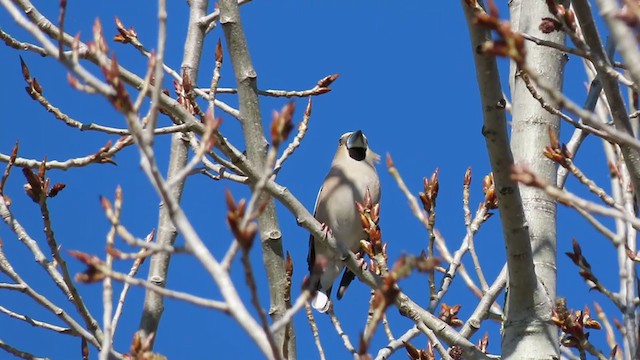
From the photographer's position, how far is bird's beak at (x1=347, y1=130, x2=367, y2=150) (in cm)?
718

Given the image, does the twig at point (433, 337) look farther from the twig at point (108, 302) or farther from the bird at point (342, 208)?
the bird at point (342, 208)

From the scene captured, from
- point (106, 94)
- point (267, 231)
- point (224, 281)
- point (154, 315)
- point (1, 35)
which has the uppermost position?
point (1, 35)

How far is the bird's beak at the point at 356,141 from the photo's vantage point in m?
7.18

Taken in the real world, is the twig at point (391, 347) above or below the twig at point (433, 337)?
above

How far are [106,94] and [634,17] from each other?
3.56 ft

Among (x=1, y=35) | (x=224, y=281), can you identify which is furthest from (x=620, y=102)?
(x=1, y=35)

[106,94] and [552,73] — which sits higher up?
[552,73]

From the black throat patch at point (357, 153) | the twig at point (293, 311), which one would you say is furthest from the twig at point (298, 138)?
the black throat patch at point (357, 153)

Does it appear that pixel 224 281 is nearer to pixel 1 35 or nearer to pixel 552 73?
pixel 1 35

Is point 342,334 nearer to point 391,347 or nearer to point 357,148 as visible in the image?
point 391,347

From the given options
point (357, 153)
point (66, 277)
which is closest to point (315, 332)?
point (66, 277)

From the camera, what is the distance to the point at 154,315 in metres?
3.72

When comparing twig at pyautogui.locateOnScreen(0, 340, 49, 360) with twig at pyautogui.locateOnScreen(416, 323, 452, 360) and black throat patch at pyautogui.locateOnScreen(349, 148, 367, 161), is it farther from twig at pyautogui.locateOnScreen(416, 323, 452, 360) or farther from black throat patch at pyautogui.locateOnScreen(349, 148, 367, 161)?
black throat patch at pyautogui.locateOnScreen(349, 148, 367, 161)

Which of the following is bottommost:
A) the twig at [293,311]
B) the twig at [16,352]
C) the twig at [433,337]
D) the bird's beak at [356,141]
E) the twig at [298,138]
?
the twig at [293,311]
